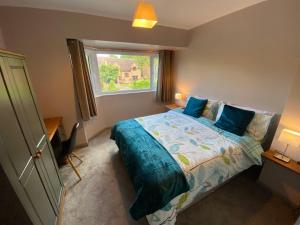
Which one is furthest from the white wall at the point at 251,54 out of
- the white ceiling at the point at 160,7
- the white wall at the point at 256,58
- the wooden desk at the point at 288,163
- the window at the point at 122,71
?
the window at the point at 122,71

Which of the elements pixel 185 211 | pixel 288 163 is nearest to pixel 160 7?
pixel 288 163

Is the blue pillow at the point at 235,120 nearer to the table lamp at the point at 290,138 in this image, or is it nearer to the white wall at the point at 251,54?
the white wall at the point at 251,54

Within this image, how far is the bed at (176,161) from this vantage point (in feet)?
4.10

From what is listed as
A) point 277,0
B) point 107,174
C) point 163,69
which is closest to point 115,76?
point 163,69

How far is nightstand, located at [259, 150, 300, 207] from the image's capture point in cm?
157

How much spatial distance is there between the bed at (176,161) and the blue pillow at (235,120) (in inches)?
3.7

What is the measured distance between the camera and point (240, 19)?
2.21 m

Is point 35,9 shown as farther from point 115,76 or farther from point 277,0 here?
point 277,0

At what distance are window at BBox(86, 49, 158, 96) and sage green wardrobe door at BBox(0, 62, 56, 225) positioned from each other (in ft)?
7.57

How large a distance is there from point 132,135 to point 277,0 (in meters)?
2.71

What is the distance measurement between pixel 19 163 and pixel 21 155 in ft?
0.21

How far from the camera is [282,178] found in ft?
5.60

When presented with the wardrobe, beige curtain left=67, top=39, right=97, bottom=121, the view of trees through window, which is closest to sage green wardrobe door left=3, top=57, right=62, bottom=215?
the wardrobe

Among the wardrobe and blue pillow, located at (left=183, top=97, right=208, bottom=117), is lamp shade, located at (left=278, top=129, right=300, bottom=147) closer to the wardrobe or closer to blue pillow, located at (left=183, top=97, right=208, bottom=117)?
blue pillow, located at (left=183, top=97, right=208, bottom=117)
